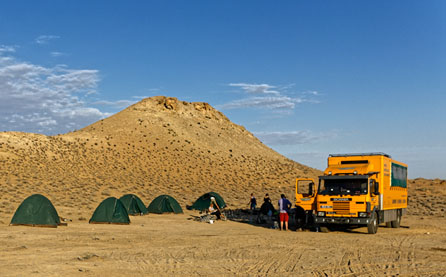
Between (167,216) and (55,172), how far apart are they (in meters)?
28.5

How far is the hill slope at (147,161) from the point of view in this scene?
158 ft

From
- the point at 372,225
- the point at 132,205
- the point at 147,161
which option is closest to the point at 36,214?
the point at 132,205

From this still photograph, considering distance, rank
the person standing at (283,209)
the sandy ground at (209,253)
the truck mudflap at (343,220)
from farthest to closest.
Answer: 1. the person standing at (283,209)
2. the truck mudflap at (343,220)
3. the sandy ground at (209,253)

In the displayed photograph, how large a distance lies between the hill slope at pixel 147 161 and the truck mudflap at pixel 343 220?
18.0m

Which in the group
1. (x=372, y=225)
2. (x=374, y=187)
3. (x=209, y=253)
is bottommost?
(x=209, y=253)

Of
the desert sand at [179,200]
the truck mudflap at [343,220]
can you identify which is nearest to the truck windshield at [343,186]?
the truck mudflap at [343,220]

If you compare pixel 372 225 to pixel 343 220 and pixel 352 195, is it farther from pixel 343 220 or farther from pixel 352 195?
pixel 352 195

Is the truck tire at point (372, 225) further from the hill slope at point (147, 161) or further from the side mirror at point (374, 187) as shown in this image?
the hill slope at point (147, 161)

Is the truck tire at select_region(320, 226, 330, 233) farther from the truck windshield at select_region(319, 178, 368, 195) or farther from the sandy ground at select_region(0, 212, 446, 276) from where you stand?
the truck windshield at select_region(319, 178, 368, 195)

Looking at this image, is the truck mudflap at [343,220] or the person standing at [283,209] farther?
the person standing at [283,209]

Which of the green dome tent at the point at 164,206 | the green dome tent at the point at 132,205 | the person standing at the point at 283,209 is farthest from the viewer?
the green dome tent at the point at 164,206

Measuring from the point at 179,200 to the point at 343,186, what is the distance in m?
26.0

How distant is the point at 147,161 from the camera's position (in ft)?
225

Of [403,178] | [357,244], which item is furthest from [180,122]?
[357,244]
